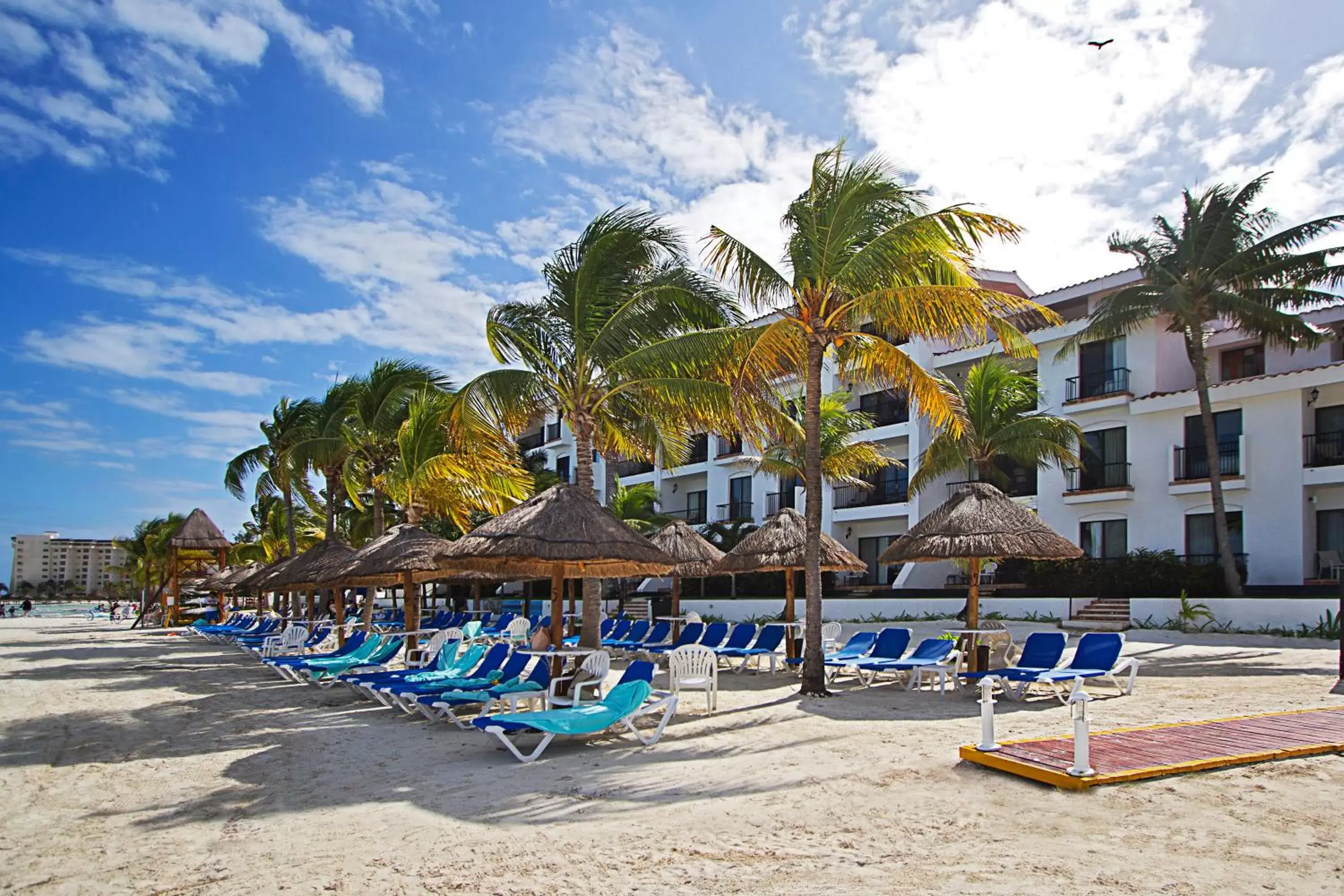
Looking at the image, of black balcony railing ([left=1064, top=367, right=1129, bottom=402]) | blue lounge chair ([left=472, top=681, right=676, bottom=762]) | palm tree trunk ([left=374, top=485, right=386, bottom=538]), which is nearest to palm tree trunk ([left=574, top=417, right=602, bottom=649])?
blue lounge chair ([left=472, top=681, right=676, bottom=762])

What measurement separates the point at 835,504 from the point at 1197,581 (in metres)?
13.7

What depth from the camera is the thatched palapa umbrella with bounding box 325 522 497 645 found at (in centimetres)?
1659

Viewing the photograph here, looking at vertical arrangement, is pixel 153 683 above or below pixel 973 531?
below

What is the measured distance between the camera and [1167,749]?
7.86 m

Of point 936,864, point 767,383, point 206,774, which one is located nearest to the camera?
point 936,864

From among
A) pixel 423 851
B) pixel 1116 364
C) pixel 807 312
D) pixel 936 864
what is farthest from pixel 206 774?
pixel 1116 364

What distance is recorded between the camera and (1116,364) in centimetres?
2898

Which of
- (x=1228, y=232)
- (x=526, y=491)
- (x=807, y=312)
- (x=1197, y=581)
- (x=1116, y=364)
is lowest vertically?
(x=1197, y=581)

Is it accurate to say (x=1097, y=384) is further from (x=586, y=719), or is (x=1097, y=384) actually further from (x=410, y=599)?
(x=586, y=719)

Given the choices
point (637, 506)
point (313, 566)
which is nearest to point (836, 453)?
point (313, 566)

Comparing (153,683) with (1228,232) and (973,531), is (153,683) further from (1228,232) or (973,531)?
(1228,232)

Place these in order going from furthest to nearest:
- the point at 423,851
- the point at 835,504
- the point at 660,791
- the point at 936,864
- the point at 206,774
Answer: the point at 835,504
the point at 206,774
the point at 660,791
the point at 423,851
the point at 936,864

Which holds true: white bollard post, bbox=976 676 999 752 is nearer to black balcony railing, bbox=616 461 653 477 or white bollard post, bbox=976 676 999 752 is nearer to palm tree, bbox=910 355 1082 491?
palm tree, bbox=910 355 1082 491

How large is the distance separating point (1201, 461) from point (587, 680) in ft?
69.8
